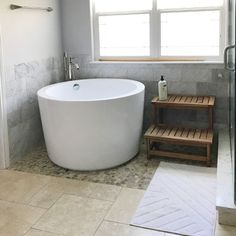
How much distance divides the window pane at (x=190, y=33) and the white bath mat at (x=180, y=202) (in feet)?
4.47

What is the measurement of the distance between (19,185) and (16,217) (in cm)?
51

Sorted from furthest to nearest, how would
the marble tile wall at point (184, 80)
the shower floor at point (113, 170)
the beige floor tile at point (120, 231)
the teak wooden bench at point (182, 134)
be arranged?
the marble tile wall at point (184, 80), the teak wooden bench at point (182, 134), the shower floor at point (113, 170), the beige floor tile at point (120, 231)

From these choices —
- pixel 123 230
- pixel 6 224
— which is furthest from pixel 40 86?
pixel 123 230

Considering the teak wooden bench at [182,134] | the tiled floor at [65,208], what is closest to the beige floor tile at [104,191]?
the tiled floor at [65,208]

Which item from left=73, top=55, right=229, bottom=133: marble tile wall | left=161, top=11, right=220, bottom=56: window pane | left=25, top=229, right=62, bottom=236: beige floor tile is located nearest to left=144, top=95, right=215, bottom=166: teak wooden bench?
left=73, top=55, right=229, bottom=133: marble tile wall

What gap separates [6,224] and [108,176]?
0.98m

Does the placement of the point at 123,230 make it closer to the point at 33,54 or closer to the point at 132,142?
the point at 132,142

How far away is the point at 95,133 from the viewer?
283 centimetres

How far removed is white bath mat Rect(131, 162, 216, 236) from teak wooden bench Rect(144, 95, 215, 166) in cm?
16

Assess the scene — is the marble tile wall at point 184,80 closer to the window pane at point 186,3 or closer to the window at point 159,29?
the window at point 159,29

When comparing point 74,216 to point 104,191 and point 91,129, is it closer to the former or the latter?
point 104,191

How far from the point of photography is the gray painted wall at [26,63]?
10.1 ft

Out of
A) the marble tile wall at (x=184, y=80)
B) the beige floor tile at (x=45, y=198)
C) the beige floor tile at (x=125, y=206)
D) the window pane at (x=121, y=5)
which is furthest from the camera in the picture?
the window pane at (x=121, y=5)

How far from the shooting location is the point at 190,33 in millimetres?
3539
